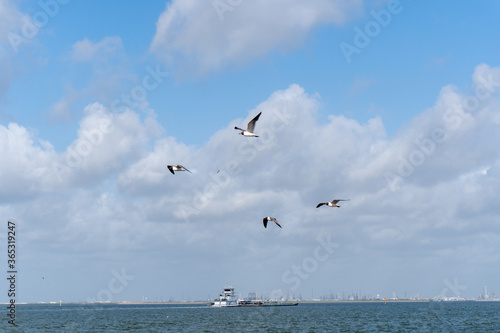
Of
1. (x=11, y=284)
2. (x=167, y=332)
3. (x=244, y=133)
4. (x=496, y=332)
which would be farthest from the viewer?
(x=167, y=332)

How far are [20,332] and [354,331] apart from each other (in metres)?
62.3

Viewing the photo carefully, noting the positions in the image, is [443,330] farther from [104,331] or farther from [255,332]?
[104,331]

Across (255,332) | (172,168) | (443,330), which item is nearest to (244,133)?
(172,168)

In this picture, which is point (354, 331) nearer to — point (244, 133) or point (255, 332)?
point (255, 332)

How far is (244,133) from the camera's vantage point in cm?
4038

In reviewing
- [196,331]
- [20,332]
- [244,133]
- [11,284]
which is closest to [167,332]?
[196,331]

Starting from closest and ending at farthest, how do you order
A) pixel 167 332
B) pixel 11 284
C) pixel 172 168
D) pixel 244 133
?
pixel 244 133 → pixel 172 168 → pixel 11 284 → pixel 167 332

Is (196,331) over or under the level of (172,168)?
under

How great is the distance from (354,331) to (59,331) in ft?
181

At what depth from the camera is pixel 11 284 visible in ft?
187

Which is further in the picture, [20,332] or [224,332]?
[20,332]

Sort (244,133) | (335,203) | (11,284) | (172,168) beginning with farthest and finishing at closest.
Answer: (11,284)
(335,203)
(172,168)
(244,133)

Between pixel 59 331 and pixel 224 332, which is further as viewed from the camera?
pixel 59 331

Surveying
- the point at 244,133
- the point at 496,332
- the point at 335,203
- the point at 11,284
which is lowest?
the point at 496,332
